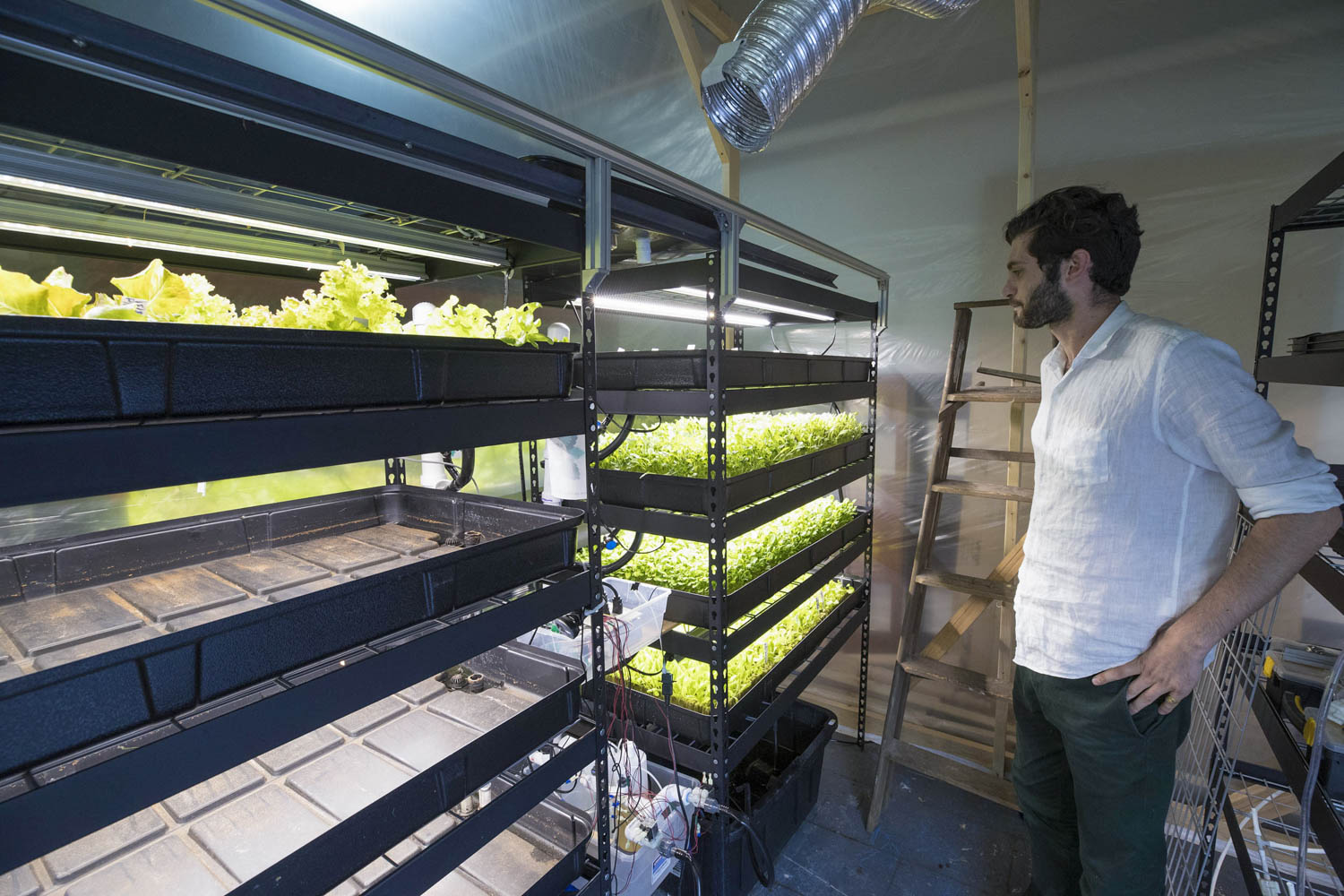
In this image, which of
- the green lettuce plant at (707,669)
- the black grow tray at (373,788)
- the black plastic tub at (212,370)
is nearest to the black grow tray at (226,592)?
the black grow tray at (373,788)

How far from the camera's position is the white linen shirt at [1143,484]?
1.09 metres

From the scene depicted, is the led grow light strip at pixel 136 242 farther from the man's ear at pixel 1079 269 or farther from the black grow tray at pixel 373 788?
the man's ear at pixel 1079 269

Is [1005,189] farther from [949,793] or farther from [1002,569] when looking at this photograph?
[949,793]

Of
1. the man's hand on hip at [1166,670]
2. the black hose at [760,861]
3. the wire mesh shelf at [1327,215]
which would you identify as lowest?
the black hose at [760,861]

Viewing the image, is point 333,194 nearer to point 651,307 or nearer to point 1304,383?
point 651,307

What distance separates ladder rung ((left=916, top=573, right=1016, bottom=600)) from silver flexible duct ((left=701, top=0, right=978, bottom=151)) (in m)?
1.75

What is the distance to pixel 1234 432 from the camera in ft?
3.59

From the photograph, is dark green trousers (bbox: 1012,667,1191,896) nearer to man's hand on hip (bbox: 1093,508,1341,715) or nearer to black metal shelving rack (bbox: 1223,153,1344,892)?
man's hand on hip (bbox: 1093,508,1341,715)

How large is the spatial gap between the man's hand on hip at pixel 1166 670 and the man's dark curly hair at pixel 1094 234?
803mm

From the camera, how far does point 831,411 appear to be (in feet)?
9.91

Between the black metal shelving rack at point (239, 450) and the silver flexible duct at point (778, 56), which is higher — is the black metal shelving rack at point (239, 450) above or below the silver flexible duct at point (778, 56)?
below

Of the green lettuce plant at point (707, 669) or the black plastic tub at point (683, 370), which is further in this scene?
the green lettuce plant at point (707, 669)

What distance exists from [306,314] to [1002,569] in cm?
248

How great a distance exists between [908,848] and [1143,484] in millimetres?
1717
